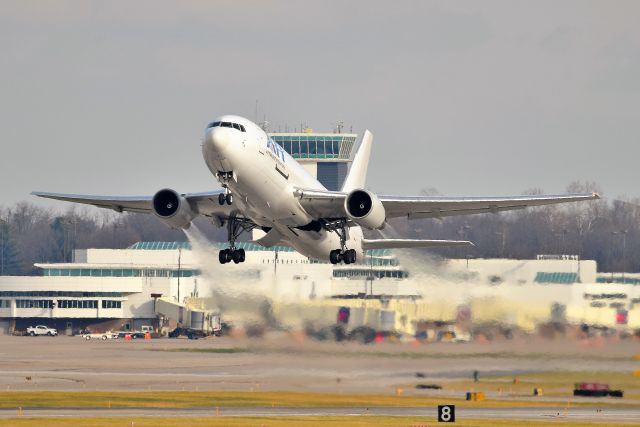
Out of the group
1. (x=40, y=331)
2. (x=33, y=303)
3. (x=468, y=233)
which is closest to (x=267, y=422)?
(x=468, y=233)

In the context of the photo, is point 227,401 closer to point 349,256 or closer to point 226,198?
point 349,256

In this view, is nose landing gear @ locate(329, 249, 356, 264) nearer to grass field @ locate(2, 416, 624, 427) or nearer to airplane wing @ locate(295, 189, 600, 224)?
airplane wing @ locate(295, 189, 600, 224)

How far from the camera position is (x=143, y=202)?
210 feet

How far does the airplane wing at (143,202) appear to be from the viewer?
61.2 meters

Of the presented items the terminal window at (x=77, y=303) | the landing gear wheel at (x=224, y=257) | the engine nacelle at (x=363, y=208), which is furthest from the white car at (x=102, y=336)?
the engine nacelle at (x=363, y=208)

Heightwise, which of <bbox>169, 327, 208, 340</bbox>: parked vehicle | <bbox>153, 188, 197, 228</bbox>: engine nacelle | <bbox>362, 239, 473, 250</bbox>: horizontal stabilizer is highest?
<bbox>153, 188, 197, 228</bbox>: engine nacelle

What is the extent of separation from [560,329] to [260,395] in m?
15.2

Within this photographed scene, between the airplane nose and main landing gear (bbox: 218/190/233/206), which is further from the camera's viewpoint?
main landing gear (bbox: 218/190/233/206)

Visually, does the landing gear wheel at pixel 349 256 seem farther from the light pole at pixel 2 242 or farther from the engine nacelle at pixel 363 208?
the light pole at pixel 2 242

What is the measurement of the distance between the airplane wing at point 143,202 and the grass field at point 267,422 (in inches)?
336

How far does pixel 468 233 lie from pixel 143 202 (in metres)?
45.9

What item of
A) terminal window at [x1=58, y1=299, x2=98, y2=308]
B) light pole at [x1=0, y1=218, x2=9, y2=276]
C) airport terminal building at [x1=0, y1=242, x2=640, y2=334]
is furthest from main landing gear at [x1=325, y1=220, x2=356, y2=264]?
light pole at [x1=0, y1=218, x2=9, y2=276]

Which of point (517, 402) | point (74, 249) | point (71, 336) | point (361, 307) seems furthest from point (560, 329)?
point (74, 249)

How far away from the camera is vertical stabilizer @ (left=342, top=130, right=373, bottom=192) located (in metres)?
76.4
